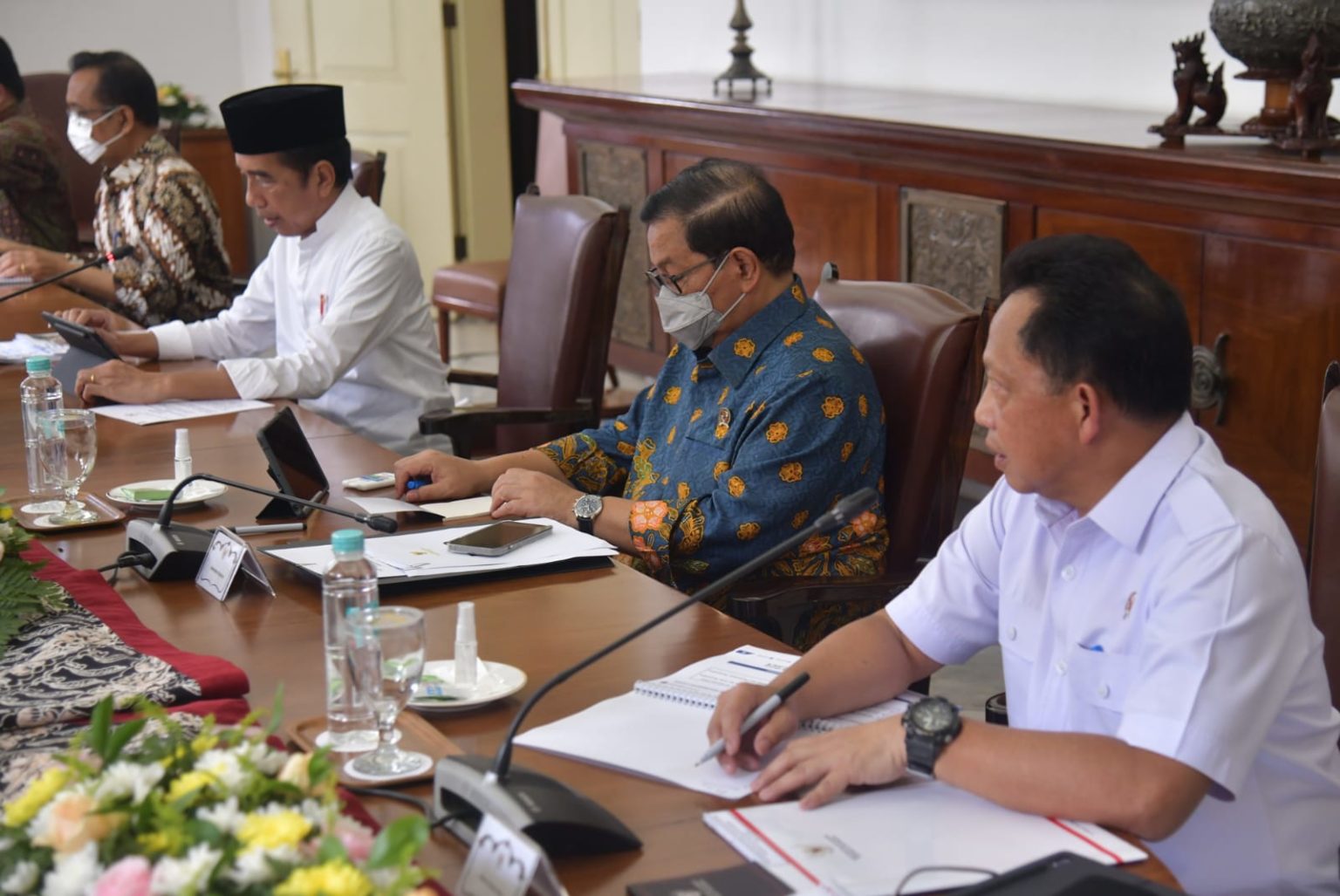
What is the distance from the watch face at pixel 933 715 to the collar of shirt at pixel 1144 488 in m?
0.22

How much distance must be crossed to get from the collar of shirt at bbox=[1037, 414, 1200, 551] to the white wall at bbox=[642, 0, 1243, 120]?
249cm

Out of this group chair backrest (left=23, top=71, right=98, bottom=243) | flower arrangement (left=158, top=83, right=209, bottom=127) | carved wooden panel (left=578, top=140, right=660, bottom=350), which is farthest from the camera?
flower arrangement (left=158, top=83, right=209, bottom=127)

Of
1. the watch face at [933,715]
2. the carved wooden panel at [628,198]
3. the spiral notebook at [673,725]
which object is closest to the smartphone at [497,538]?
the spiral notebook at [673,725]

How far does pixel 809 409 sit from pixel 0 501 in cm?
111

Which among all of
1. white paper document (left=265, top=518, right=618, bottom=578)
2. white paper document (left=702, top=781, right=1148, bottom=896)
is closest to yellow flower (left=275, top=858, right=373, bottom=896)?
white paper document (left=702, top=781, right=1148, bottom=896)

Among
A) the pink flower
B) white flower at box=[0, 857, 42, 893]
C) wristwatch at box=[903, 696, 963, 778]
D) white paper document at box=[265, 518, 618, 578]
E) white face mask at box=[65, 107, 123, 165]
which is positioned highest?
white face mask at box=[65, 107, 123, 165]

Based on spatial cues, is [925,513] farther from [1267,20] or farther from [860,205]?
[860,205]

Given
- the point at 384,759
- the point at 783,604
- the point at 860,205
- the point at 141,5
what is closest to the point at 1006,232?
the point at 860,205

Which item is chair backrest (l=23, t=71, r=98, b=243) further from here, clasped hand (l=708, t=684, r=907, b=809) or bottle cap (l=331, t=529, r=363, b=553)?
clasped hand (l=708, t=684, r=907, b=809)

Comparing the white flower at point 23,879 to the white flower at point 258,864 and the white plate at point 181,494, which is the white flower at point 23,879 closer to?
the white flower at point 258,864

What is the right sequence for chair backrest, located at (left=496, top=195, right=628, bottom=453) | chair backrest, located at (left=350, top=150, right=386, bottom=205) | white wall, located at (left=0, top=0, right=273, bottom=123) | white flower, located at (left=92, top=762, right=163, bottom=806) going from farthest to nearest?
white wall, located at (left=0, top=0, right=273, bottom=123) → chair backrest, located at (left=350, top=150, right=386, bottom=205) → chair backrest, located at (left=496, top=195, right=628, bottom=453) → white flower, located at (left=92, top=762, right=163, bottom=806)

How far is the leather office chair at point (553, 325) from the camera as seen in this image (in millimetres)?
2938

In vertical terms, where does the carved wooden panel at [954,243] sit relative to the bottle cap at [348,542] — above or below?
below

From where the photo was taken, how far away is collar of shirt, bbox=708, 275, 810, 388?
85.9 inches
